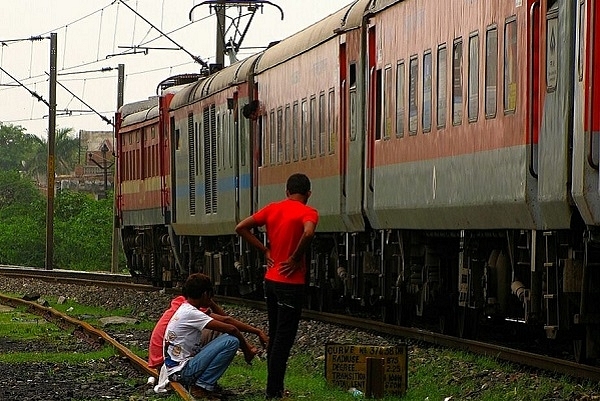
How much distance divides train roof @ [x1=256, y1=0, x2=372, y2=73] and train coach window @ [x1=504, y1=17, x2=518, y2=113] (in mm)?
5060

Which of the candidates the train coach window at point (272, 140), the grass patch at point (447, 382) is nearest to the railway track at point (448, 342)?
the grass patch at point (447, 382)

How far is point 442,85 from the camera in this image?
46.6 ft

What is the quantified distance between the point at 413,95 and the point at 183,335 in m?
4.76

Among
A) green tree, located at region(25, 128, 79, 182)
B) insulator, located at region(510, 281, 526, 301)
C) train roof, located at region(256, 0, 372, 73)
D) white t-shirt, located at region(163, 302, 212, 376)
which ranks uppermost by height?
green tree, located at region(25, 128, 79, 182)

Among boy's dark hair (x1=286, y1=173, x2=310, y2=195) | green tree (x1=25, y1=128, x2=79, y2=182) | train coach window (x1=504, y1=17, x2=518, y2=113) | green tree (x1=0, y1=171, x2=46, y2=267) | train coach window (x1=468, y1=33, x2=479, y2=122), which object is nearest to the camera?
boy's dark hair (x1=286, y1=173, x2=310, y2=195)

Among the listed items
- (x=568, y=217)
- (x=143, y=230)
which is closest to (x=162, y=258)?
(x=143, y=230)

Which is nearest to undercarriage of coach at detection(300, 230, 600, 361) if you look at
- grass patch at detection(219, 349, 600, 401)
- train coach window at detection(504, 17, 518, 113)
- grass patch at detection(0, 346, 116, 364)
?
grass patch at detection(219, 349, 600, 401)

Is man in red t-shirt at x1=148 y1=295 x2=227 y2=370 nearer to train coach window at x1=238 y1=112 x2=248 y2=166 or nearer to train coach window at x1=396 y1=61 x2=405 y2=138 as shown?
train coach window at x1=396 y1=61 x2=405 y2=138

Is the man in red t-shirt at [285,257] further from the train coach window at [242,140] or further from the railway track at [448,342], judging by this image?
the train coach window at [242,140]

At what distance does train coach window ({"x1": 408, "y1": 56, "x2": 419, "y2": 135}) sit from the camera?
15070mm

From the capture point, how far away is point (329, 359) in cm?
1159

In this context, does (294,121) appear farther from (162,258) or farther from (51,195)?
(51,195)

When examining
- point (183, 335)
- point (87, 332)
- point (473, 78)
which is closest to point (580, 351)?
point (473, 78)

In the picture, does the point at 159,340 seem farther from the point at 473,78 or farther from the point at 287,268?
the point at 473,78
